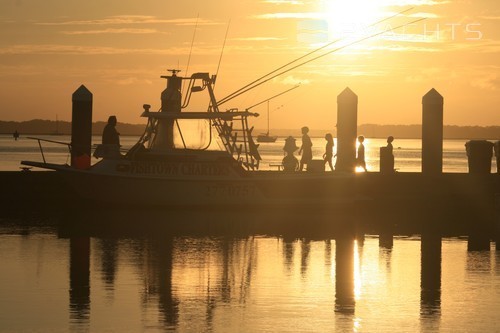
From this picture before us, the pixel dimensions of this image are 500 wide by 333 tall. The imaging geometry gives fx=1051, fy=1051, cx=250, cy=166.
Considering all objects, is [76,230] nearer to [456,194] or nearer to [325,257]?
[325,257]

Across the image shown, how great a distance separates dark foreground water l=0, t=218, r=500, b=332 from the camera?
1230cm

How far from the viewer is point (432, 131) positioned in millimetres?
33781

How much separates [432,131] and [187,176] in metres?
10.3

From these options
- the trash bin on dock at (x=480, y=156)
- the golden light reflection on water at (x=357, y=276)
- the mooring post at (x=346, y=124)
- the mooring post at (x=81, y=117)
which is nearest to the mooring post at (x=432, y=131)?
the trash bin on dock at (x=480, y=156)

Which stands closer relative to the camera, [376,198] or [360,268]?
[360,268]

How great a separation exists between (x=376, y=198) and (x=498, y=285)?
50.2ft

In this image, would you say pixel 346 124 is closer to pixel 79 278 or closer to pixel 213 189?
pixel 213 189

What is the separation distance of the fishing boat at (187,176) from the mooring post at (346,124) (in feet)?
23.1

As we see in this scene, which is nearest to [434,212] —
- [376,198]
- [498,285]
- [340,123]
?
[376,198]

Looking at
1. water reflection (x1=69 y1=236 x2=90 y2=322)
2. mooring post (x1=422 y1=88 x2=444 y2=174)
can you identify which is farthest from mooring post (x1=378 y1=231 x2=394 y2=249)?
mooring post (x1=422 y1=88 x2=444 y2=174)

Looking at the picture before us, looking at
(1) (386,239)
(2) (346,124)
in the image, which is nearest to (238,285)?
(1) (386,239)

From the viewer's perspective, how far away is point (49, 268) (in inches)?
644

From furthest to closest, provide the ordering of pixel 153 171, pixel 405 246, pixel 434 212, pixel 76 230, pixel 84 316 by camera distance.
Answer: pixel 434 212
pixel 153 171
pixel 76 230
pixel 405 246
pixel 84 316

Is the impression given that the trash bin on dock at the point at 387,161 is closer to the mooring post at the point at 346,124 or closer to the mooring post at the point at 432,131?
the mooring post at the point at 346,124
